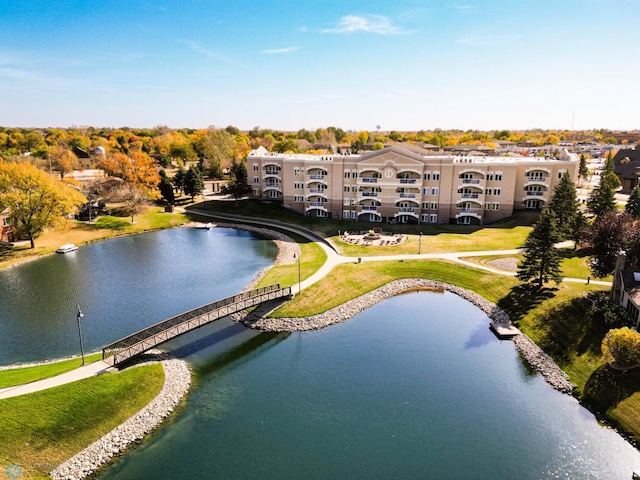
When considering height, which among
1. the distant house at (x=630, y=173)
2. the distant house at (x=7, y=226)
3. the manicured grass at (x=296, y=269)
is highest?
the distant house at (x=630, y=173)

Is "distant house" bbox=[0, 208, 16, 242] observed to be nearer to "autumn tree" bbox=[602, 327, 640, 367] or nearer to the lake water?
the lake water

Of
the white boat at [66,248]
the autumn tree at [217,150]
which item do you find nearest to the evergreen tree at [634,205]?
the white boat at [66,248]

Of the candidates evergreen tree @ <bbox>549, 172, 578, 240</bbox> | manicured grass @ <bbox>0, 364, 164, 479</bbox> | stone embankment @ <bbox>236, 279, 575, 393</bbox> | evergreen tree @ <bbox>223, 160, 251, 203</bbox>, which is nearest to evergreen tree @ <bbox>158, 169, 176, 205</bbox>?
evergreen tree @ <bbox>223, 160, 251, 203</bbox>

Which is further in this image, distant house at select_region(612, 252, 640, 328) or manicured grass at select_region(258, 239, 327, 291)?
manicured grass at select_region(258, 239, 327, 291)

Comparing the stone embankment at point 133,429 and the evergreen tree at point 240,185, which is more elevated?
the evergreen tree at point 240,185

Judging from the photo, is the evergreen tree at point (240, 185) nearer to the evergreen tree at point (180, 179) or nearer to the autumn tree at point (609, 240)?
the evergreen tree at point (180, 179)

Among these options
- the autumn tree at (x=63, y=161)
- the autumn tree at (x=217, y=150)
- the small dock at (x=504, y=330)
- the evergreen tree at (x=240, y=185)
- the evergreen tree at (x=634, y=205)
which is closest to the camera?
Answer: the small dock at (x=504, y=330)

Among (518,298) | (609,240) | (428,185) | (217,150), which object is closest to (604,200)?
(609,240)
